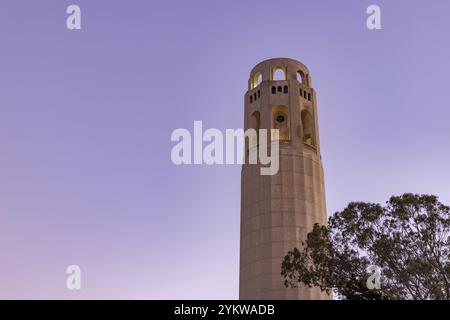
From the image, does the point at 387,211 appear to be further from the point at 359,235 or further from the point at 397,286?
the point at 397,286

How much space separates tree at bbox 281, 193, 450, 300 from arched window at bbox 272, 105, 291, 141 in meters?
24.9

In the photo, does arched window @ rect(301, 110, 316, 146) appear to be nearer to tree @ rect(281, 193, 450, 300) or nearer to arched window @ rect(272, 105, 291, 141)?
arched window @ rect(272, 105, 291, 141)

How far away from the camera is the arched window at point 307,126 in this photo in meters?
57.7

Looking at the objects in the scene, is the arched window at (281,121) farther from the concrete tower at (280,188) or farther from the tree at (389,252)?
the tree at (389,252)

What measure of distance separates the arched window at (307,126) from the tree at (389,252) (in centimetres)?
2589

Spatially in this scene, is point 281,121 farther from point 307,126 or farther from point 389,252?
point 389,252

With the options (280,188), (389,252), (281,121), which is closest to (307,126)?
(281,121)

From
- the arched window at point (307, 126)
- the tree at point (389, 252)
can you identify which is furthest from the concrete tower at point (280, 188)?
the tree at point (389, 252)

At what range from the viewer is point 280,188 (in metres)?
51.7

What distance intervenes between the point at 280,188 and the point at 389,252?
2275cm

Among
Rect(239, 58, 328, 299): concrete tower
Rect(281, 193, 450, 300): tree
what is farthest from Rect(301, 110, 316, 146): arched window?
Rect(281, 193, 450, 300): tree

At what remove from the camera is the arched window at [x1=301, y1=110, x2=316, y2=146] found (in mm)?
57656
